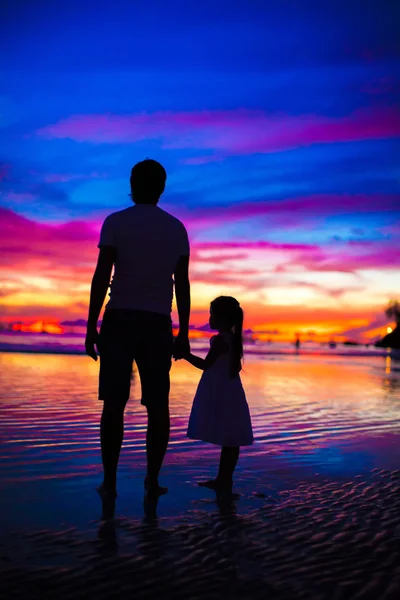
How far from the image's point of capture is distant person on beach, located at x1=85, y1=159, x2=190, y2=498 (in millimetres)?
4227

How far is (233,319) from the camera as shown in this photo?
5230mm

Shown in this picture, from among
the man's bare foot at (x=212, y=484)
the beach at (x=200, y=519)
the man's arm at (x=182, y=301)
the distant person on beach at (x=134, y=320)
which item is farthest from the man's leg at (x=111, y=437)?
the man's bare foot at (x=212, y=484)

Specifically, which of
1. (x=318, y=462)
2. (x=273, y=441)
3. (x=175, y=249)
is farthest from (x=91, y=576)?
(x=273, y=441)

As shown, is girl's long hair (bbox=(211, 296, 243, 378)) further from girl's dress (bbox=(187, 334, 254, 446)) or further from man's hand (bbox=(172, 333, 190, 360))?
man's hand (bbox=(172, 333, 190, 360))

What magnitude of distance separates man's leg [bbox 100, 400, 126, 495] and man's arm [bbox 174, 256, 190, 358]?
0.57 meters

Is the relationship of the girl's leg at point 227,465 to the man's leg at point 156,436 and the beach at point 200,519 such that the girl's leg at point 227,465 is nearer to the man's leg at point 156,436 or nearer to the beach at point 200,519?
the beach at point 200,519

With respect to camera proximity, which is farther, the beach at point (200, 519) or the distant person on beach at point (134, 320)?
the distant person on beach at point (134, 320)

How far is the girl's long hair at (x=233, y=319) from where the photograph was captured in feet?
17.0

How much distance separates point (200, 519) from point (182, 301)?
147 centimetres

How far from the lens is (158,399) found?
4.38m

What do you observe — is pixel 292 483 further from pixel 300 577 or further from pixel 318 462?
pixel 300 577

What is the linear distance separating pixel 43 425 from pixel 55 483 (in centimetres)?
278

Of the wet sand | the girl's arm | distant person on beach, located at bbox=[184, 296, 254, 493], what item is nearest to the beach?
the wet sand

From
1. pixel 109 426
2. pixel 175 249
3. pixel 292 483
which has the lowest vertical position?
pixel 292 483
